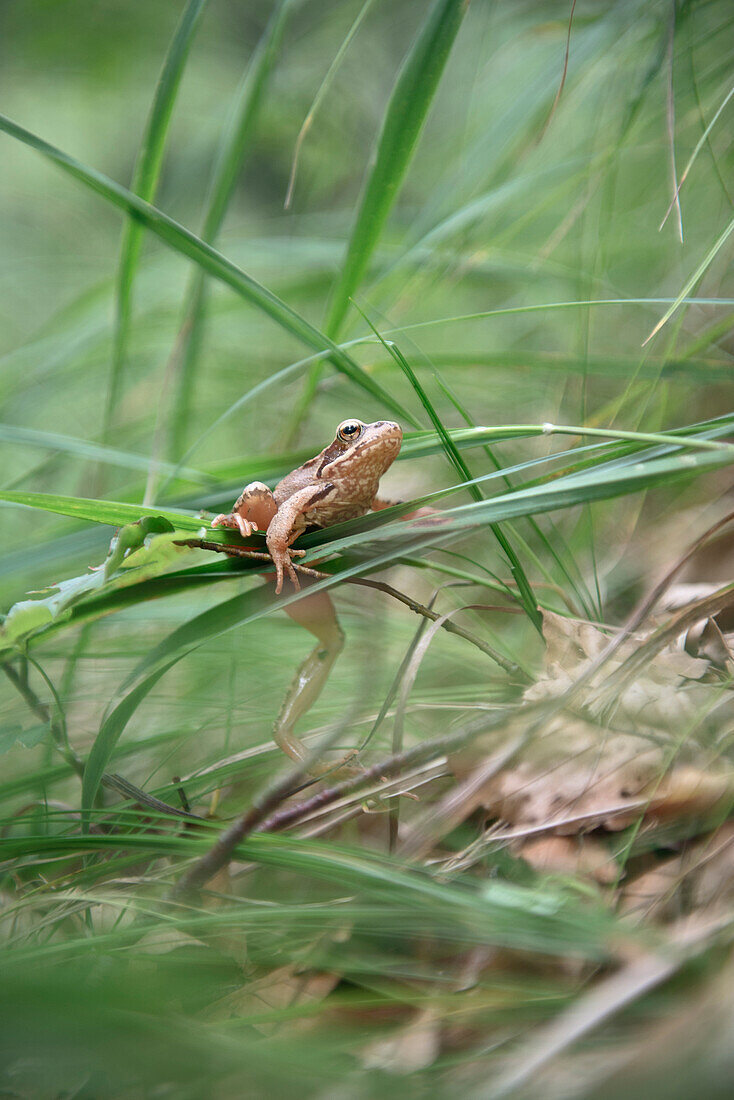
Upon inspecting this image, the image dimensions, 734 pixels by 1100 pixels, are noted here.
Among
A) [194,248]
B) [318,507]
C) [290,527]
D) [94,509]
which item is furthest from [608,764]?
[194,248]

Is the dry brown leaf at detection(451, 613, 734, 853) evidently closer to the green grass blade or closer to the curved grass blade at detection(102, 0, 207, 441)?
the green grass blade

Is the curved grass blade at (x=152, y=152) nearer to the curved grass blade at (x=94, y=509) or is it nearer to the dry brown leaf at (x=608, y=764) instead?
the curved grass blade at (x=94, y=509)

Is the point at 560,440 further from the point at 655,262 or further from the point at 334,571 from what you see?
the point at 334,571

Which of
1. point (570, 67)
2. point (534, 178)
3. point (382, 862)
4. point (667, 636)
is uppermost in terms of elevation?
point (570, 67)

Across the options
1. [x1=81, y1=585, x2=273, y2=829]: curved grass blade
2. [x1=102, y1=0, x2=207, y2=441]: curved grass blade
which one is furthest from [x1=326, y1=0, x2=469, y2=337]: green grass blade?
[x1=81, y1=585, x2=273, y2=829]: curved grass blade

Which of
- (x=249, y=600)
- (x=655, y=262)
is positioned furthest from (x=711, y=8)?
(x=249, y=600)
